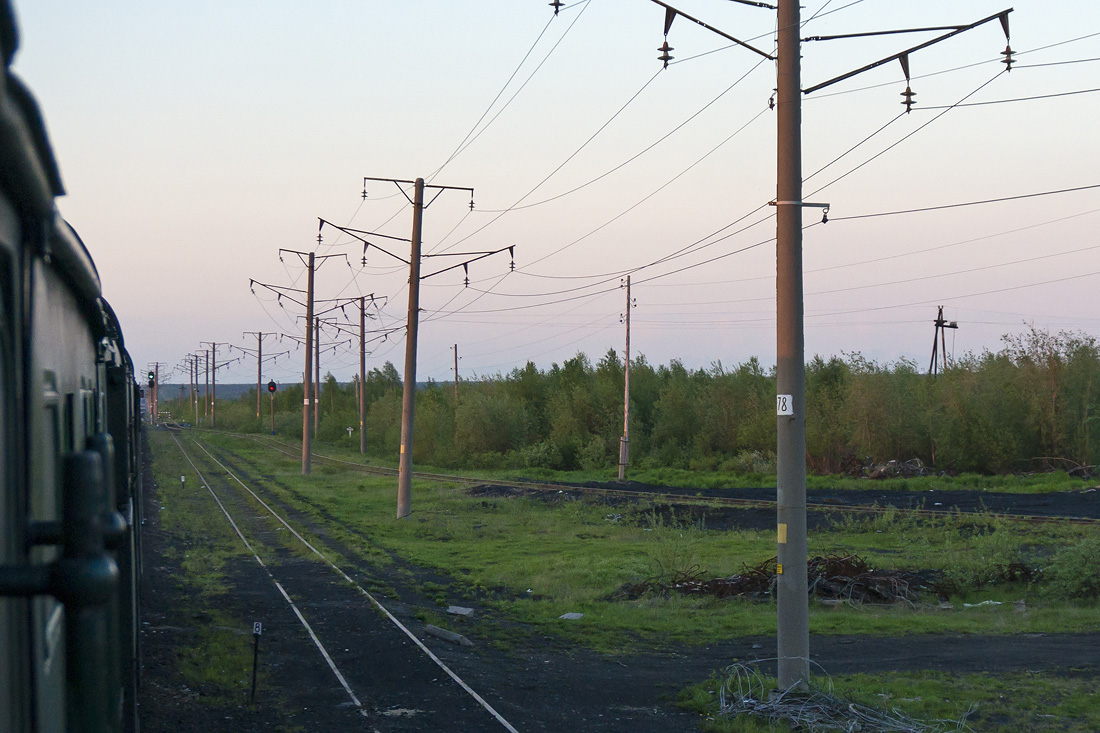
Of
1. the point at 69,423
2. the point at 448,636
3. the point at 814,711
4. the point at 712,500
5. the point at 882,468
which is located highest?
the point at 69,423

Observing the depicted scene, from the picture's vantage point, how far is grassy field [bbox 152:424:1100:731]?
9.95m

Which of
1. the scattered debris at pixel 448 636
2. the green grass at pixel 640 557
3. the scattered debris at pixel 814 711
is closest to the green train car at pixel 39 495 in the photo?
the scattered debris at pixel 814 711

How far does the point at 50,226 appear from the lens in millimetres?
2072

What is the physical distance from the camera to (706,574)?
16406 mm

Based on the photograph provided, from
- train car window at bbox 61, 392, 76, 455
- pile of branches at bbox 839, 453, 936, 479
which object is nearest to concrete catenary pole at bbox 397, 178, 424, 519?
train car window at bbox 61, 392, 76, 455

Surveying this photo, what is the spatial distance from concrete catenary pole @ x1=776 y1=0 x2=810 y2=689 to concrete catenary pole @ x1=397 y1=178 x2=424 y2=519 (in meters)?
15.5

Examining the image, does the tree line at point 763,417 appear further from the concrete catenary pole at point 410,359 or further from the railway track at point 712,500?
the concrete catenary pole at point 410,359

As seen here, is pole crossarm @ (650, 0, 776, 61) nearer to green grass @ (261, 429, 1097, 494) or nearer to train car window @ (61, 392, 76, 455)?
train car window @ (61, 392, 76, 455)

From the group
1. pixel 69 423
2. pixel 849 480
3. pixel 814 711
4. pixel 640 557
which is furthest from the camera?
pixel 849 480

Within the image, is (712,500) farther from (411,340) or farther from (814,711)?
(814,711)

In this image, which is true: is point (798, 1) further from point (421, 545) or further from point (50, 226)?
point (421, 545)

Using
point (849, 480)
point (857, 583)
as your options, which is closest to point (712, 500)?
point (849, 480)

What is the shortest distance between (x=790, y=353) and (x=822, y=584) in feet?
23.4

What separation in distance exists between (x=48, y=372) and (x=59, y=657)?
76 centimetres
